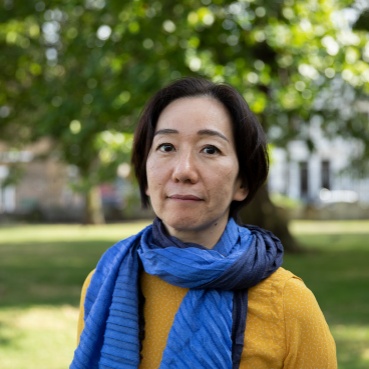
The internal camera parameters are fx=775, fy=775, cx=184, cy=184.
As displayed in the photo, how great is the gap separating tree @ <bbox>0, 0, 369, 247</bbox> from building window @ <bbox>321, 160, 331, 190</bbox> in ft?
132

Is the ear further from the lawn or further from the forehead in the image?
the lawn

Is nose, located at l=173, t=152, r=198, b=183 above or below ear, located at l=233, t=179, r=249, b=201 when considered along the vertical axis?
above

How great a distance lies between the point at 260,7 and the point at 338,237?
1611 cm

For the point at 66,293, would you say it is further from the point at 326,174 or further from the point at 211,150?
the point at 326,174

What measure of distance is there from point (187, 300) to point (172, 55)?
9048 mm

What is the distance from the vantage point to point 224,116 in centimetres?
209

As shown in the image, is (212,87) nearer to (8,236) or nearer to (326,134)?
(326,134)

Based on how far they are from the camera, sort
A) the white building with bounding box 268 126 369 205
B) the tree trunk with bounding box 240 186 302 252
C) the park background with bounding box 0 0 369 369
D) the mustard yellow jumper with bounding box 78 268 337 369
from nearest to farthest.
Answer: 1. the mustard yellow jumper with bounding box 78 268 337 369
2. the park background with bounding box 0 0 369 369
3. the tree trunk with bounding box 240 186 302 252
4. the white building with bounding box 268 126 369 205

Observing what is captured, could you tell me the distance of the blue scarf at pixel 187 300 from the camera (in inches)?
76.2

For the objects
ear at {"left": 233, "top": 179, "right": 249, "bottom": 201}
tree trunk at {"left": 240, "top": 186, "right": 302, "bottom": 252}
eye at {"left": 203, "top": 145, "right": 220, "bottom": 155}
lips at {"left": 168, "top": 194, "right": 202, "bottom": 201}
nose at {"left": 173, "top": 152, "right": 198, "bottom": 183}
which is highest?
tree trunk at {"left": 240, "top": 186, "right": 302, "bottom": 252}

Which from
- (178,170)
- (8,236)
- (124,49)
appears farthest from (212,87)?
(8,236)

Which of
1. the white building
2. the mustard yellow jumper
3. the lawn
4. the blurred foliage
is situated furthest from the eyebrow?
the white building

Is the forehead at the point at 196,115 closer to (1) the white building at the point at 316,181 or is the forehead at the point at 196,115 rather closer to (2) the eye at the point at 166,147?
(2) the eye at the point at 166,147

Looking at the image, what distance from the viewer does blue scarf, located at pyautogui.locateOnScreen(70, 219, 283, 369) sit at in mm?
1935
